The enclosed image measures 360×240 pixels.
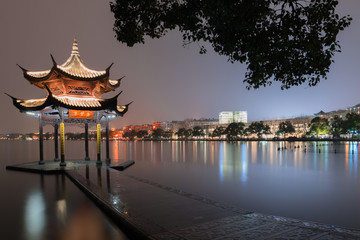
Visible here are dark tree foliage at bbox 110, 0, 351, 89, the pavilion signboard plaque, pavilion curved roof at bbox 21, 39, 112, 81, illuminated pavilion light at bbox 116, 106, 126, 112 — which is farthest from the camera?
illuminated pavilion light at bbox 116, 106, 126, 112

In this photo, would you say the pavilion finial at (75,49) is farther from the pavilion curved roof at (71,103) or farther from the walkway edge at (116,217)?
the walkway edge at (116,217)

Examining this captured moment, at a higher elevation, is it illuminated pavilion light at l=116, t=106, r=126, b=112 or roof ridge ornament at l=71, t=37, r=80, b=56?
roof ridge ornament at l=71, t=37, r=80, b=56

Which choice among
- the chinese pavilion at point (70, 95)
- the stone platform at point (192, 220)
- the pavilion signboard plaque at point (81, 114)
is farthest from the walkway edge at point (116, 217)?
the pavilion signboard plaque at point (81, 114)

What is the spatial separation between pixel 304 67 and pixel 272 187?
12.3 m

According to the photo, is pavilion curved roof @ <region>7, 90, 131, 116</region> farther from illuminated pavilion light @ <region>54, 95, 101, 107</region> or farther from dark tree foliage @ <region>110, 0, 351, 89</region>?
dark tree foliage @ <region>110, 0, 351, 89</region>

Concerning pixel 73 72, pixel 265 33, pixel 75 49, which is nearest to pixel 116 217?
pixel 265 33

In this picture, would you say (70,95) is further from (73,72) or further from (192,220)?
(192,220)

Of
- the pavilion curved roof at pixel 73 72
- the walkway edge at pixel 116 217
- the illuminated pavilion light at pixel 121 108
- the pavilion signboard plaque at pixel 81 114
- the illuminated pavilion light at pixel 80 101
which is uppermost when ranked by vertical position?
the pavilion curved roof at pixel 73 72

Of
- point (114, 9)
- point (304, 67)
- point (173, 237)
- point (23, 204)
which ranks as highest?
point (114, 9)

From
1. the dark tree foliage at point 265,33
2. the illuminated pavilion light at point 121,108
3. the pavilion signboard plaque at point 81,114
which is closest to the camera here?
the dark tree foliage at point 265,33

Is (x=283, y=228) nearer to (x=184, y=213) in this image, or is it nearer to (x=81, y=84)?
(x=184, y=213)

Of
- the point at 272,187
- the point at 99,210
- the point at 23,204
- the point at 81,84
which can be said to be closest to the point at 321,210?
the point at 272,187

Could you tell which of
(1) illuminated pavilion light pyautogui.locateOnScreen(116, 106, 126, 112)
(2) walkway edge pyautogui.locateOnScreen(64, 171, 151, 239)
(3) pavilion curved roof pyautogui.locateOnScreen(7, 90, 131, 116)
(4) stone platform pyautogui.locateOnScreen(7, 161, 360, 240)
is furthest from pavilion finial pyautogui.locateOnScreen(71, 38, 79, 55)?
(4) stone platform pyautogui.locateOnScreen(7, 161, 360, 240)

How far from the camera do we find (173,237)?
5969 mm
